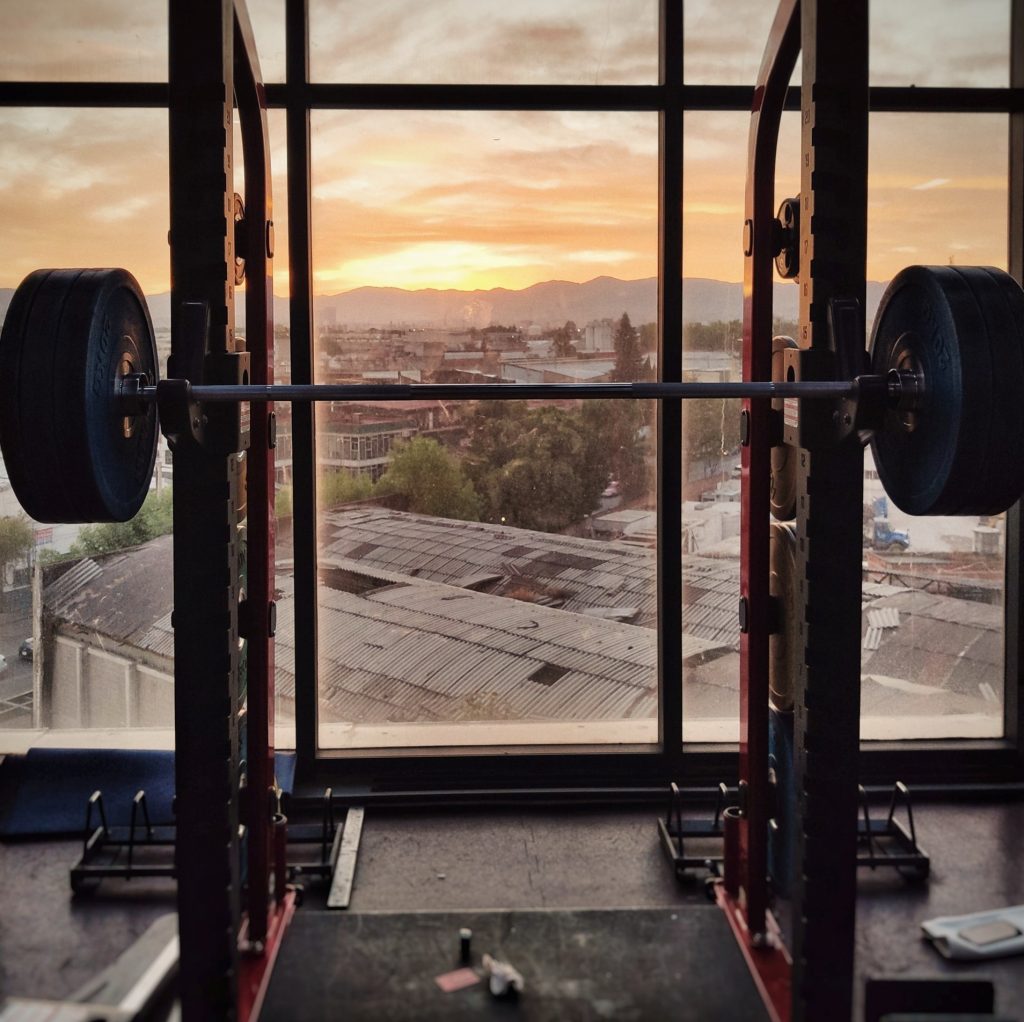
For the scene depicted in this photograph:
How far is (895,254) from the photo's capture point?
3.41m

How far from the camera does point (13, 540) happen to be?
134 inches

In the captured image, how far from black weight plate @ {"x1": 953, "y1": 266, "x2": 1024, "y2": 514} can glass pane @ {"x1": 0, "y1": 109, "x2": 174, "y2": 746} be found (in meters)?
2.45

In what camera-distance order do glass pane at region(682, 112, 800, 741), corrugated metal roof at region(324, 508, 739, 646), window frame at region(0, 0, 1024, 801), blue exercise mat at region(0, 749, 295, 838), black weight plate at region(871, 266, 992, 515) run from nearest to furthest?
black weight plate at region(871, 266, 992, 515) < blue exercise mat at region(0, 749, 295, 838) < window frame at region(0, 0, 1024, 801) < glass pane at region(682, 112, 800, 741) < corrugated metal roof at region(324, 508, 739, 646)

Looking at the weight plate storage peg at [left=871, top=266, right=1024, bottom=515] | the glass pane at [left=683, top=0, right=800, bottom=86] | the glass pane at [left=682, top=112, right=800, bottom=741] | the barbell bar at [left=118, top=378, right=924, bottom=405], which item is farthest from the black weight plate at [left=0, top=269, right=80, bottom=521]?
the glass pane at [left=683, top=0, right=800, bottom=86]

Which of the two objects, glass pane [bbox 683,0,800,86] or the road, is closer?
glass pane [bbox 683,0,800,86]

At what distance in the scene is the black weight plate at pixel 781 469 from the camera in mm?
2439

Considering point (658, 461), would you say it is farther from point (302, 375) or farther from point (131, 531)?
point (131, 531)

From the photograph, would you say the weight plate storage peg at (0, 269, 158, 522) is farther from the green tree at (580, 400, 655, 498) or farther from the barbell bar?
the green tree at (580, 400, 655, 498)

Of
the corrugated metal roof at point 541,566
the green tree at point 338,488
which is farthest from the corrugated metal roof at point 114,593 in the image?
the corrugated metal roof at point 541,566

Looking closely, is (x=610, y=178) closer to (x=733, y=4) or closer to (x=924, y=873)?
→ (x=733, y=4)

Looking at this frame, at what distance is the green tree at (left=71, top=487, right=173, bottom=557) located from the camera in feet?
11.1

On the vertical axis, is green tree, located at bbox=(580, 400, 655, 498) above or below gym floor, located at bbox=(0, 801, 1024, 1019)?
above

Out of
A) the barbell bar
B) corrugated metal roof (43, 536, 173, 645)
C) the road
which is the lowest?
the road

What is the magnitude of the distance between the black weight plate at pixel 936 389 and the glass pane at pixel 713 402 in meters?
1.36
